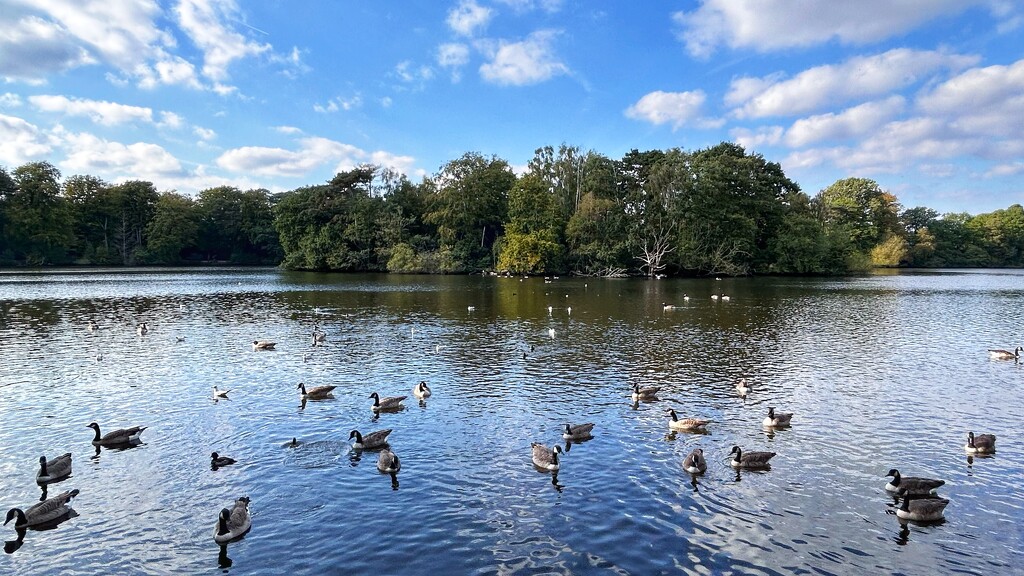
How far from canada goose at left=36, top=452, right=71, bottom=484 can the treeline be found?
8845cm

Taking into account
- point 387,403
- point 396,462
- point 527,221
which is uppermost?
point 527,221

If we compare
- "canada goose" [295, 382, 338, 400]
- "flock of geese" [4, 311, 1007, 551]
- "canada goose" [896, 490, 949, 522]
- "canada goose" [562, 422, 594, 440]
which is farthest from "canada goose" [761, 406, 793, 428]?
"canada goose" [295, 382, 338, 400]

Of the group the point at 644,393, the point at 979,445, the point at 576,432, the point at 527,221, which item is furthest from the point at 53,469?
the point at 527,221

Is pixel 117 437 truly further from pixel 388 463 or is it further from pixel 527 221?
pixel 527 221

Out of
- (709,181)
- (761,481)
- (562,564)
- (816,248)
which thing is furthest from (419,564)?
(816,248)

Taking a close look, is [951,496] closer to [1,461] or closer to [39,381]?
[1,461]

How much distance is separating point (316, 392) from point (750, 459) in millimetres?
16625

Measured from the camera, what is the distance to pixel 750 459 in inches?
623

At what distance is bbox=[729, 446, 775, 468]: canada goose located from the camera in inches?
622

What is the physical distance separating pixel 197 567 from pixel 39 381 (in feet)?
68.0

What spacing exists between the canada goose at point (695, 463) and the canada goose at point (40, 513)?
610 inches

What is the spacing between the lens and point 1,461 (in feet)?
53.2

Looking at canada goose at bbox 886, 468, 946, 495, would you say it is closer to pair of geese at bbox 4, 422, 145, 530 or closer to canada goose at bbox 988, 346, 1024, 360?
pair of geese at bbox 4, 422, 145, 530

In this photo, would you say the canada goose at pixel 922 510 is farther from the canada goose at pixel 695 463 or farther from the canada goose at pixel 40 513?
the canada goose at pixel 40 513
